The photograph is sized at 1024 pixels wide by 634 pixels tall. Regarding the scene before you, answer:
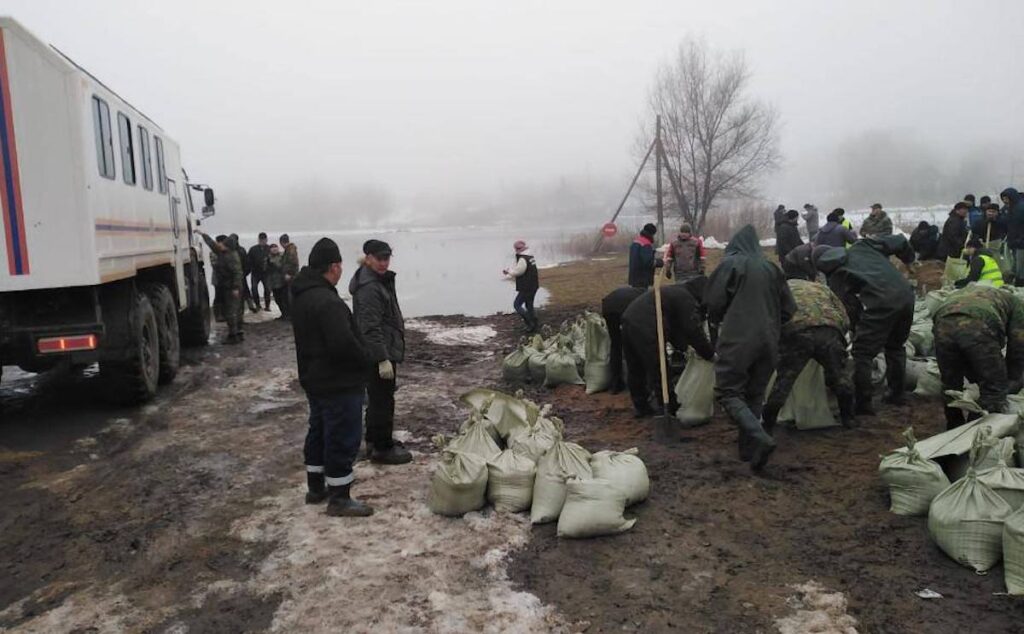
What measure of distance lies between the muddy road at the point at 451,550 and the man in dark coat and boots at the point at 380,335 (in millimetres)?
186

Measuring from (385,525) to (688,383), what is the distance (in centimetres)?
275

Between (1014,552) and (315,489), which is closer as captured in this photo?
(1014,552)

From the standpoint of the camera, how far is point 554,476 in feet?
13.2

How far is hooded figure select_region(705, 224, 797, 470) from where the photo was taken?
4562mm

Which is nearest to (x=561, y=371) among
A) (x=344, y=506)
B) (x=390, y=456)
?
(x=390, y=456)

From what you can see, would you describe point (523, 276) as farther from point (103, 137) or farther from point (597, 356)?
point (103, 137)

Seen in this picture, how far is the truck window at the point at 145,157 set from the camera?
7.90 meters

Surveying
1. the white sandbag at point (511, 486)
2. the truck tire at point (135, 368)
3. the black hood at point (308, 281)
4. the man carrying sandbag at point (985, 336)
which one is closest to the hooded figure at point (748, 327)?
the man carrying sandbag at point (985, 336)

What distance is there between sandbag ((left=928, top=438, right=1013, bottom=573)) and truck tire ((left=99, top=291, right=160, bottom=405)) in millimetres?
6520

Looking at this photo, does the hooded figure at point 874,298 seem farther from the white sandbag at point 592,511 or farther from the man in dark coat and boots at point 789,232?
the man in dark coat and boots at point 789,232

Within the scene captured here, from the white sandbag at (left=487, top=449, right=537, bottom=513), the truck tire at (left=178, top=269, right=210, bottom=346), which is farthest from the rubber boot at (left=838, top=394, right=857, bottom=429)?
the truck tire at (left=178, top=269, right=210, bottom=346)

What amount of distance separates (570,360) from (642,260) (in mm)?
1705

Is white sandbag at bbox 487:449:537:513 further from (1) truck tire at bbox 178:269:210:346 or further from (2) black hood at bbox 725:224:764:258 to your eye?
(1) truck tire at bbox 178:269:210:346

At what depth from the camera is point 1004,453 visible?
3.59 m
